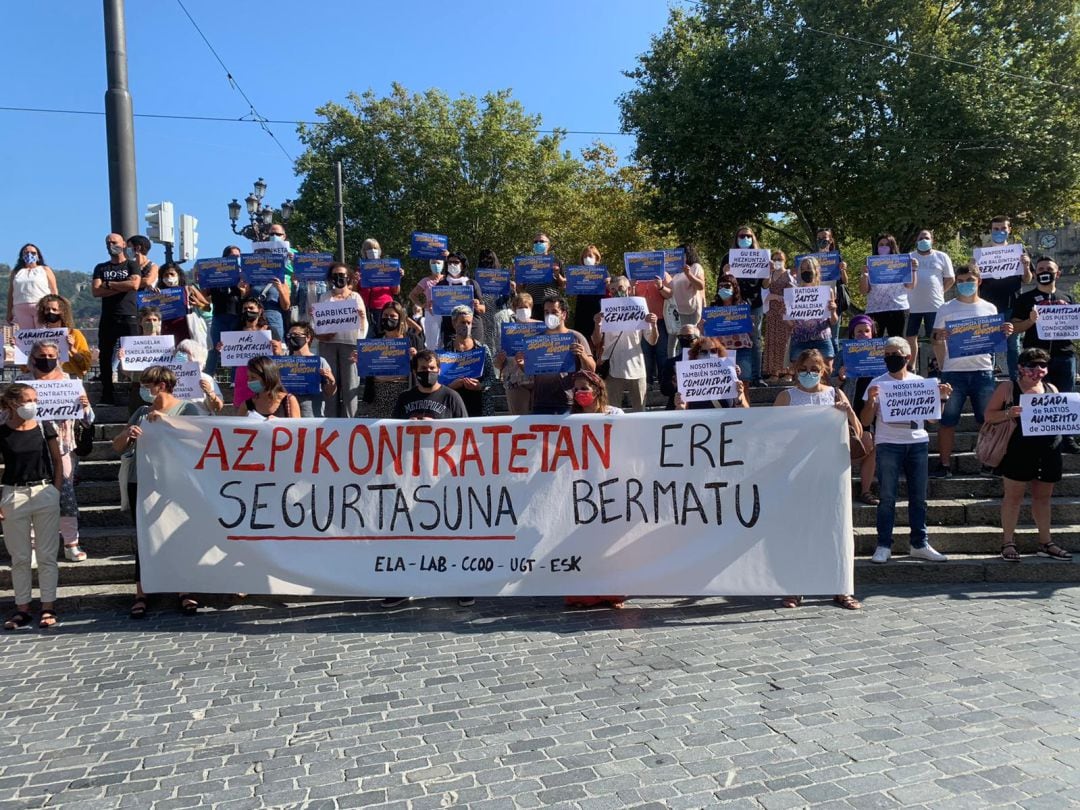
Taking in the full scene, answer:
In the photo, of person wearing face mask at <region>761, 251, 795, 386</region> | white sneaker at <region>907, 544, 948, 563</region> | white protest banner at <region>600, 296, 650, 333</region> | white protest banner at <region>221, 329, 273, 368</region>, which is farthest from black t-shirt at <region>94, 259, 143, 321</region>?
white sneaker at <region>907, 544, 948, 563</region>

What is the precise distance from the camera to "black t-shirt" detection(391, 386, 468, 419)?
6617 mm

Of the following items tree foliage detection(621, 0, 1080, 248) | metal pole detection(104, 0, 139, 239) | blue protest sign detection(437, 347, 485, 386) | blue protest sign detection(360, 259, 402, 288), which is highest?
tree foliage detection(621, 0, 1080, 248)

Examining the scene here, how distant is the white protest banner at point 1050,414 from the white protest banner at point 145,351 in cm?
743

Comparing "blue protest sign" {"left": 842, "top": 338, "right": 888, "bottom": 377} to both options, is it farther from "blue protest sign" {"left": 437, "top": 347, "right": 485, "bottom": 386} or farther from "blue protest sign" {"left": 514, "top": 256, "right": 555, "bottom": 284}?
"blue protest sign" {"left": 514, "top": 256, "right": 555, "bottom": 284}

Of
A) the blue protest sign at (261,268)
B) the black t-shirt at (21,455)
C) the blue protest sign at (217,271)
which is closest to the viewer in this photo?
the black t-shirt at (21,455)

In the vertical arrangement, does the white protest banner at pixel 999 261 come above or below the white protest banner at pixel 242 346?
above

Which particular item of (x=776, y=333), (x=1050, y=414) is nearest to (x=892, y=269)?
(x=776, y=333)

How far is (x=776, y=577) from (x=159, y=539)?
4632 millimetres

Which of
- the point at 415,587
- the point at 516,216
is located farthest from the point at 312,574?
the point at 516,216

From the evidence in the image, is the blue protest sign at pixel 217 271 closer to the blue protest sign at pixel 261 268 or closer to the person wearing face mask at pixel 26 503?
the blue protest sign at pixel 261 268

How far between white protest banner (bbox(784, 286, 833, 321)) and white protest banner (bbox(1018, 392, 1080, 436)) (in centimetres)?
255

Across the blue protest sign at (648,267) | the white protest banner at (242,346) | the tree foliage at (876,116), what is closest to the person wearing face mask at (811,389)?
the blue protest sign at (648,267)

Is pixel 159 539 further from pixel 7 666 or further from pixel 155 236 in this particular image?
pixel 155 236

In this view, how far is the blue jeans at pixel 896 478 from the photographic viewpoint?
6707 mm
